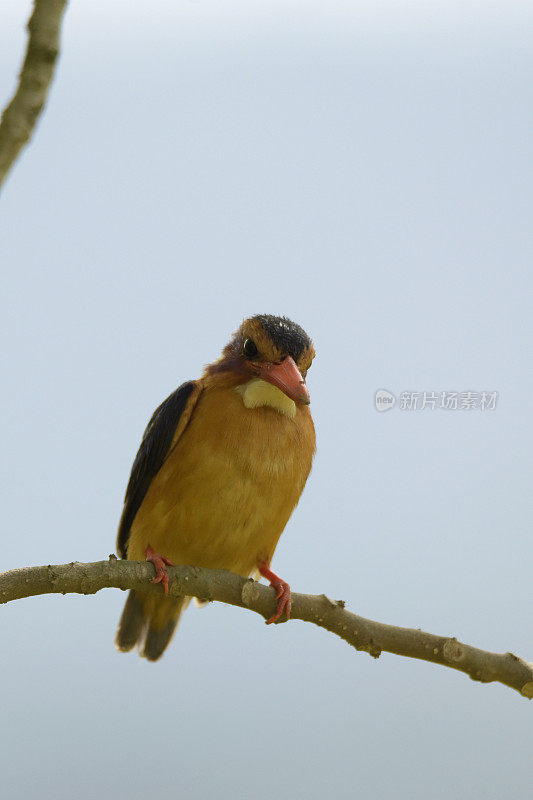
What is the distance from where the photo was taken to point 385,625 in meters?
2.92

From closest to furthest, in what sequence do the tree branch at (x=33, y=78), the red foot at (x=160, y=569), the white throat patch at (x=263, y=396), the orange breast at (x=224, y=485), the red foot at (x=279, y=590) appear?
the tree branch at (x=33, y=78)
the red foot at (x=160, y=569)
the red foot at (x=279, y=590)
the orange breast at (x=224, y=485)
the white throat patch at (x=263, y=396)

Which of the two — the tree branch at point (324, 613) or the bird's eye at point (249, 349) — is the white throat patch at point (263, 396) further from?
the tree branch at point (324, 613)

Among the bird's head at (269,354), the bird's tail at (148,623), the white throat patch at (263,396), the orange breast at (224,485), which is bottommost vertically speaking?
the bird's tail at (148,623)

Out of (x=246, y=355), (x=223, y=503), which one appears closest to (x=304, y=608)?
(x=223, y=503)

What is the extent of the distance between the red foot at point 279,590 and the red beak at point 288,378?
0.70 meters

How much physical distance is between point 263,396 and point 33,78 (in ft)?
6.30

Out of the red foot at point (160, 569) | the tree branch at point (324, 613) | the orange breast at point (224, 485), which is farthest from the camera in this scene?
the orange breast at point (224, 485)

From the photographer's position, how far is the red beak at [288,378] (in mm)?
3209

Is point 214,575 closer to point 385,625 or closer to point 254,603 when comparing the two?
point 254,603

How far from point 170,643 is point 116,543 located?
530 mm

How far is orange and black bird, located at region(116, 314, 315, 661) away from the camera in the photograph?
134 inches

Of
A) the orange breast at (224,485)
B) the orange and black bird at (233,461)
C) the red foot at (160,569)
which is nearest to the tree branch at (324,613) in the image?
the red foot at (160,569)

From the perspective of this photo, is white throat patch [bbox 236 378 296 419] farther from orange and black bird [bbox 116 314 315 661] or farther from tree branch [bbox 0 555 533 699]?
tree branch [bbox 0 555 533 699]

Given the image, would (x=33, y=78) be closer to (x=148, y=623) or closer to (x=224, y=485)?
(x=224, y=485)
